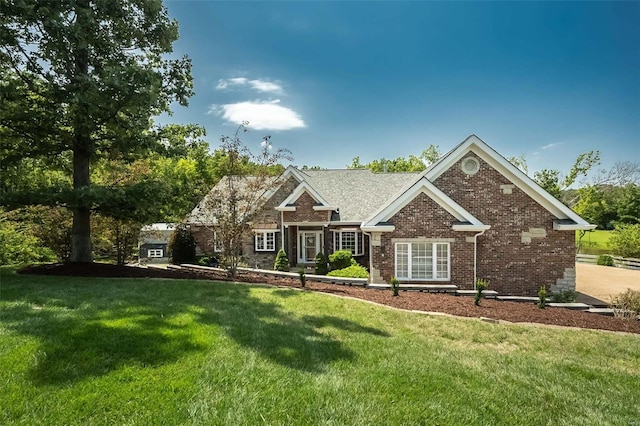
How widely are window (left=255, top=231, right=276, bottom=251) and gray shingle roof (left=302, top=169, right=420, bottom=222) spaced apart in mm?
4442

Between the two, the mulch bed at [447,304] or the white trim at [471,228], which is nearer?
the mulch bed at [447,304]

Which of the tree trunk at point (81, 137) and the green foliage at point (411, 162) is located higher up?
the green foliage at point (411, 162)

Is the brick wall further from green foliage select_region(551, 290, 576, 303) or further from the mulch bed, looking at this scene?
green foliage select_region(551, 290, 576, 303)

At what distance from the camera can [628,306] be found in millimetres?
11078

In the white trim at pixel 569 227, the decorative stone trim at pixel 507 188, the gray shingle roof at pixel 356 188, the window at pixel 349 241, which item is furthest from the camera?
the gray shingle roof at pixel 356 188

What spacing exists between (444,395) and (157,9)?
47.0 feet

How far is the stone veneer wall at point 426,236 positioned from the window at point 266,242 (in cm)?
1079

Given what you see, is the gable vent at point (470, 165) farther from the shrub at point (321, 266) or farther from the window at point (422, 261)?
the shrub at point (321, 266)

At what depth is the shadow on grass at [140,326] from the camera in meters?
4.86

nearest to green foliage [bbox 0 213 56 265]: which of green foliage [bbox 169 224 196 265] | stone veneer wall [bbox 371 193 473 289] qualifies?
green foliage [bbox 169 224 196 265]

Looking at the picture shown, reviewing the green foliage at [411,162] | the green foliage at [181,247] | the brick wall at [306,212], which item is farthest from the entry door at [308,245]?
the green foliage at [411,162]

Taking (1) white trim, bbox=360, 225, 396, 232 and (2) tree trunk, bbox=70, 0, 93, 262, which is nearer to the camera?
(2) tree trunk, bbox=70, 0, 93, 262

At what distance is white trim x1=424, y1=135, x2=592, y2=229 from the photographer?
47.6ft

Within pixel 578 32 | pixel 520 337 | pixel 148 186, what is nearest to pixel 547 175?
pixel 578 32
